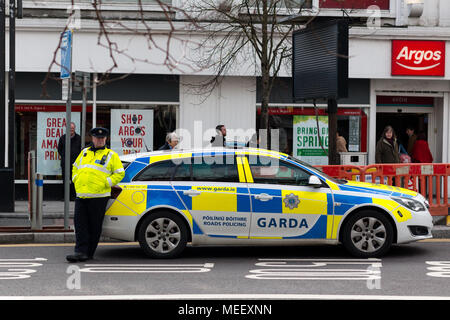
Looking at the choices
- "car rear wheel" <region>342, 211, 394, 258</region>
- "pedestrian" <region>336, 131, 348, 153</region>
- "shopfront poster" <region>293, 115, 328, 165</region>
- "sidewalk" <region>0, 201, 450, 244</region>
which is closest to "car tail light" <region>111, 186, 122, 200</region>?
"sidewalk" <region>0, 201, 450, 244</region>

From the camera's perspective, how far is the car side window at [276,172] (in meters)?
9.42

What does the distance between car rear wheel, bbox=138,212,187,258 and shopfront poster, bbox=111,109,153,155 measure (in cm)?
726

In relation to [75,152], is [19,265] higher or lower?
lower

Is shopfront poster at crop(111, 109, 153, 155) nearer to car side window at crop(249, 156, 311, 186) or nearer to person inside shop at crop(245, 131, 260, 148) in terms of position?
person inside shop at crop(245, 131, 260, 148)

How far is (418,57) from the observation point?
1631 centimetres

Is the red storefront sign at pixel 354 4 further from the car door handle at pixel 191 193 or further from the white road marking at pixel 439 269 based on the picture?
the white road marking at pixel 439 269

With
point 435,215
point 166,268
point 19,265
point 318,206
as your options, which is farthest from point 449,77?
point 19,265

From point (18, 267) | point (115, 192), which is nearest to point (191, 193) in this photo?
point (115, 192)

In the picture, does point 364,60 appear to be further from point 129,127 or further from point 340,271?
point 340,271

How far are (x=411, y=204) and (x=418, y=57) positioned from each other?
759 centimetres

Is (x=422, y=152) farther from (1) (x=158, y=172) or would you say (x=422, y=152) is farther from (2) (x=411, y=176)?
(1) (x=158, y=172)

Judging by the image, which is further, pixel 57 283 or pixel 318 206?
pixel 318 206
